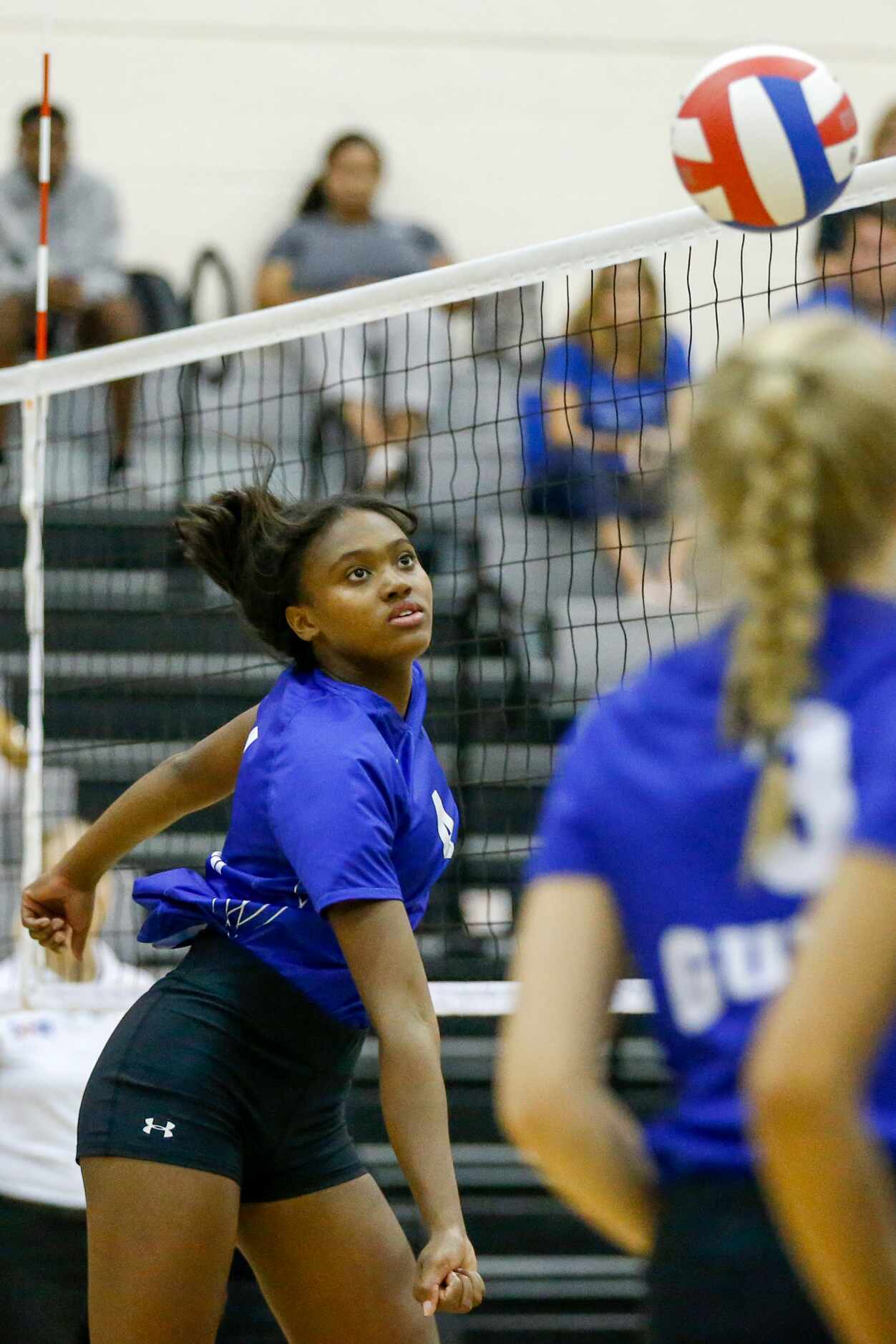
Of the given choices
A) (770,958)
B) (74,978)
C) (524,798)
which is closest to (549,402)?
(524,798)

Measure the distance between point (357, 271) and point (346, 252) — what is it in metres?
0.13

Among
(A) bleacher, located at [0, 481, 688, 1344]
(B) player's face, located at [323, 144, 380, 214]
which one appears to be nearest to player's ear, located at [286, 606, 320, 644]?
(A) bleacher, located at [0, 481, 688, 1344]

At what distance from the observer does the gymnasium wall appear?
9.57 m

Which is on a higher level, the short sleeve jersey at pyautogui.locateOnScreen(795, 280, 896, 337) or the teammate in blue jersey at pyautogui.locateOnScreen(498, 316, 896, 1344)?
the short sleeve jersey at pyautogui.locateOnScreen(795, 280, 896, 337)

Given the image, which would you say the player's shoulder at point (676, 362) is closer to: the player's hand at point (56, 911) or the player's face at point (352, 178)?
the player's face at point (352, 178)

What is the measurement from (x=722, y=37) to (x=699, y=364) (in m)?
2.06

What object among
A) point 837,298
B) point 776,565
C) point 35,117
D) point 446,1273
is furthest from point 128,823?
point 35,117

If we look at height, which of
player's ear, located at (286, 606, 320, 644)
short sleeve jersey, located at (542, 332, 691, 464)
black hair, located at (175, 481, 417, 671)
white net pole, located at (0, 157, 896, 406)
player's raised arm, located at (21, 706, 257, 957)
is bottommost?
player's raised arm, located at (21, 706, 257, 957)

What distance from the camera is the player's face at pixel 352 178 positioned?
8.50 m

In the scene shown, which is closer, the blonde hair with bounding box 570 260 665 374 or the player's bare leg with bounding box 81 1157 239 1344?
the player's bare leg with bounding box 81 1157 239 1344

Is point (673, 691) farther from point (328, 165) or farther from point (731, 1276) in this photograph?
point (328, 165)

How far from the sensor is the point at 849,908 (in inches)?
51.3

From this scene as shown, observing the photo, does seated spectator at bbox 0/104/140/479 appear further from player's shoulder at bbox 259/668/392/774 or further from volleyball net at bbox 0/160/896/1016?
player's shoulder at bbox 259/668/392/774

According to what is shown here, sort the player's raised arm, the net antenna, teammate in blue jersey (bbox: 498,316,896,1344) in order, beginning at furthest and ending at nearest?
1. the net antenna
2. the player's raised arm
3. teammate in blue jersey (bbox: 498,316,896,1344)
